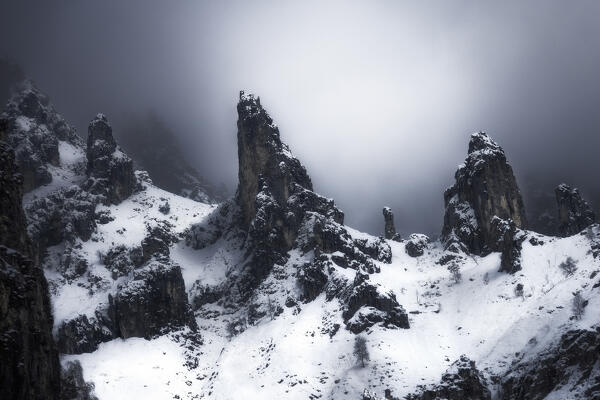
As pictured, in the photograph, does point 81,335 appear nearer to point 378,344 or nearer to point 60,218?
point 60,218

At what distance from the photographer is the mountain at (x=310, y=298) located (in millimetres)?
107125

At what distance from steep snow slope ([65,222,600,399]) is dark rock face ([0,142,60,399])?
5423 centimetres

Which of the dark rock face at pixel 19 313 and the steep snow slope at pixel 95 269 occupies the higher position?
the steep snow slope at pixel 95 269

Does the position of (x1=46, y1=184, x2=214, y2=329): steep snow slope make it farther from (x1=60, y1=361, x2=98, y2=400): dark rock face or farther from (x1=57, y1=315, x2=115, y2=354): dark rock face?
(x1=60, y1=361, x2=98, y2=400): dark rock face

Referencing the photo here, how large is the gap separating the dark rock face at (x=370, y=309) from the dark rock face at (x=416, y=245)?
5143cm

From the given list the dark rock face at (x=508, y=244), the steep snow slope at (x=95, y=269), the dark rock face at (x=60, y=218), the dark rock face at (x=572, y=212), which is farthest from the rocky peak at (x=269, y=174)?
the dark rock face at (x=572, y=212)

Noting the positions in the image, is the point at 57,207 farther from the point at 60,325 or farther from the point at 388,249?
the point at 388,249

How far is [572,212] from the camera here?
186m

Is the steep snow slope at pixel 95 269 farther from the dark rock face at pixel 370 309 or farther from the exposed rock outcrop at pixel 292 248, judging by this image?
the dark rock face at pixel 370 309

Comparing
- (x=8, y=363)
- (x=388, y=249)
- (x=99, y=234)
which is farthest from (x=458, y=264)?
(x=8, y=363)

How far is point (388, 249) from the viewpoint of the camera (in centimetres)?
18238

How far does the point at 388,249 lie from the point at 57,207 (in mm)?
100143

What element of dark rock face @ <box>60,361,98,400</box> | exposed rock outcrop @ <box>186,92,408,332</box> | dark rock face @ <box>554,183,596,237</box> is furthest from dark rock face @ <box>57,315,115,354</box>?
dark rock face @ <box>554,183,596,237</box>

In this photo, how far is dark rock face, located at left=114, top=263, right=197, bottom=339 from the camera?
13650cm
